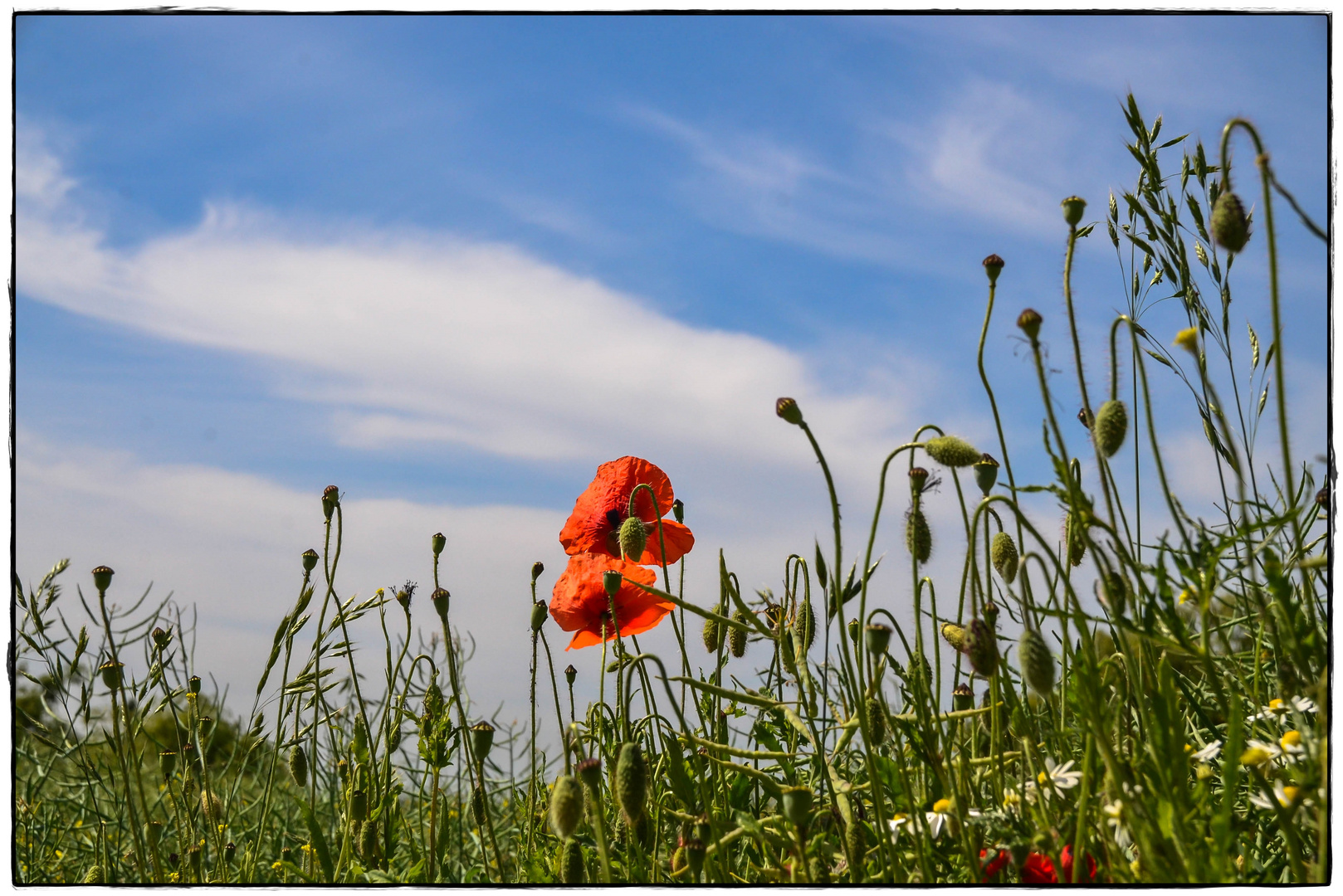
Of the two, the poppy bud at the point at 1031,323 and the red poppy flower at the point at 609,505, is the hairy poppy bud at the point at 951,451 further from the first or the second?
the red poppy flower at the point at 609,505

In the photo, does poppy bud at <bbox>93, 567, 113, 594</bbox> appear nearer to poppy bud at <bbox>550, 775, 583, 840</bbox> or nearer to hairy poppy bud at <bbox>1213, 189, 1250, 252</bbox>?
poppy bud at <bbox>550, 775, 583, 840</bbox>

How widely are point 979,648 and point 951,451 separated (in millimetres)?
259

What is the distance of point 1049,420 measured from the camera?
4.04ft

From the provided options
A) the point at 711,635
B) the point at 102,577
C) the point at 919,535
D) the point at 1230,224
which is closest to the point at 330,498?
the point at 102,577

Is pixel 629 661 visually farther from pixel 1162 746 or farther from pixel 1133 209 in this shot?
pixel 1133 209

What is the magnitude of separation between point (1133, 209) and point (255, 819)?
2987 millimetres

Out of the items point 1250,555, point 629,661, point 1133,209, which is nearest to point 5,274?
point 629,661

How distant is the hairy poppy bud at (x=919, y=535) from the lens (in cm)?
152

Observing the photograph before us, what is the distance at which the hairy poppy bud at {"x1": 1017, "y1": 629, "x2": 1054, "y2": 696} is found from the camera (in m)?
1.19

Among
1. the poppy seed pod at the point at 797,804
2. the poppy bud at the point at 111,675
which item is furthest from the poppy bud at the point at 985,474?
the poppy bud at the point at 111,675

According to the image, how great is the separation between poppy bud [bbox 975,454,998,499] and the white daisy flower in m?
0.44

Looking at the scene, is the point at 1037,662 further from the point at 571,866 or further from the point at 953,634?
the point at 571,866

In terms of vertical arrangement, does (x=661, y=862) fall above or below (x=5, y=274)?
below

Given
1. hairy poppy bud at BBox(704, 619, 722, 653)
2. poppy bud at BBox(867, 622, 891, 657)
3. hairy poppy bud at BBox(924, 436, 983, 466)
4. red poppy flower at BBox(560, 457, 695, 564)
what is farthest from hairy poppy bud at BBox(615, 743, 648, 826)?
red poppy flower at BBox(560, 457, 695, 564)
